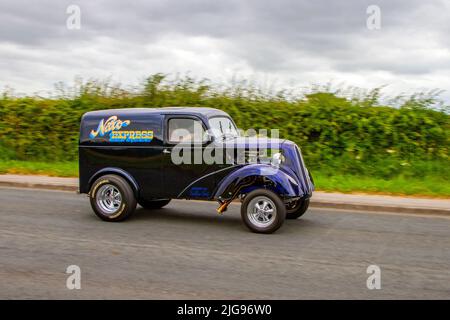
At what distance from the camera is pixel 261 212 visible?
8766mm

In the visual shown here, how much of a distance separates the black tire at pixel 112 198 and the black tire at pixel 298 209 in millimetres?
2937

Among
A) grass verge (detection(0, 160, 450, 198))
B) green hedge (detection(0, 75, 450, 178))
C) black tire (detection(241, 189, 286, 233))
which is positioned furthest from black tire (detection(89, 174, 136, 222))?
green hedge (detection(0, 75, 450, 178))

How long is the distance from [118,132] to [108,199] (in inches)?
50.2

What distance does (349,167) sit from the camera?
1510 centimetres

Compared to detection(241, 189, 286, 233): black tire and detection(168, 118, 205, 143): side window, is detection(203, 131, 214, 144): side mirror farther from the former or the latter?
detection(241, 189, 286, 233): black tire

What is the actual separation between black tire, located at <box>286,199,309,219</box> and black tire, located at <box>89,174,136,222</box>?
9.64 feet

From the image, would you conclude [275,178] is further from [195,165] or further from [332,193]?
[332,193]

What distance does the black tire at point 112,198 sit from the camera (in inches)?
370

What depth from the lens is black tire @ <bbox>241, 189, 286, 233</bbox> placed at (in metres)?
8.49

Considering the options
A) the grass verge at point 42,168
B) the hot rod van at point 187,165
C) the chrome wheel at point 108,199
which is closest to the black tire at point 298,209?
the hot rod van at point 187,165

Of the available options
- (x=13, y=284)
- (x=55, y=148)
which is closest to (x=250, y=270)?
(x=13, y=284)
